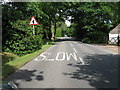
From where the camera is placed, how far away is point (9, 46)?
14.9 meters

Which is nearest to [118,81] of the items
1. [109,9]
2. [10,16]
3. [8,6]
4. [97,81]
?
[97,81]

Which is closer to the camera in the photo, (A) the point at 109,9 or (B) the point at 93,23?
(A) the point at 109,9

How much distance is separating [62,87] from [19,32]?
10.7m

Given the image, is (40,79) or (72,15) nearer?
(40,79)

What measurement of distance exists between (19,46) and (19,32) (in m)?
1.34

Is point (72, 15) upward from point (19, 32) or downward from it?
upward

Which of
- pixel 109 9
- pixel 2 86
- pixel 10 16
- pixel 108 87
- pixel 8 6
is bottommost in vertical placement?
pixel 108 87

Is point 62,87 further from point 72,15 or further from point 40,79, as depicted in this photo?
point 72,15

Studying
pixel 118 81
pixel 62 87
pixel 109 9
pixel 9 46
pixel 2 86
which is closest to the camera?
pixel 2 86

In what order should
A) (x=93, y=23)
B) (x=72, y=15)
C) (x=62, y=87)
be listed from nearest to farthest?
(x=62, y=87) < (x=93, y=23) < (x=72, y=15)

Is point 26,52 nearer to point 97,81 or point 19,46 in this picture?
point 19,46

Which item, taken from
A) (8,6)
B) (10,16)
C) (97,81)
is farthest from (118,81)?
(8,6)

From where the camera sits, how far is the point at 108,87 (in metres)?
5.68

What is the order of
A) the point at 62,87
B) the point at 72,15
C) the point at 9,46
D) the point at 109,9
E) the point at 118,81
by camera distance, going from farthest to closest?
1. the point at 72,15
2. the point at 109,9
3. the point at 9,46
4. the point at 118,81
5. the point at 62,87
